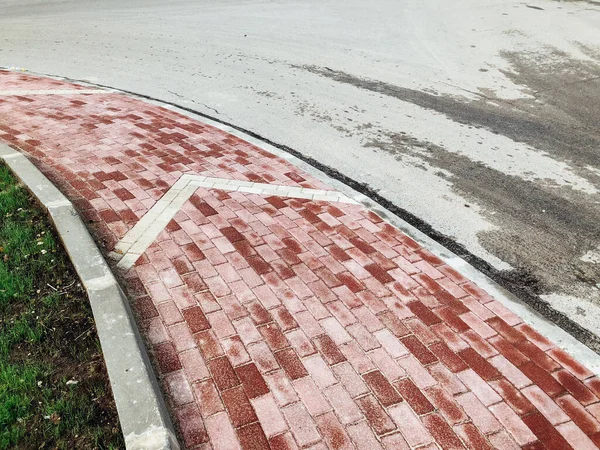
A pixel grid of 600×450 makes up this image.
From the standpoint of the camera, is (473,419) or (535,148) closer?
(473,419)

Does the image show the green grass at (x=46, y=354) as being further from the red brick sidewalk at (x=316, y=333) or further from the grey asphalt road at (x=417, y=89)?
the grey asphalt road at (x=417, y=89)

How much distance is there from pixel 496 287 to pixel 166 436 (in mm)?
2792

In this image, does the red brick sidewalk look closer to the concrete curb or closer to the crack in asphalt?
the concrete curb

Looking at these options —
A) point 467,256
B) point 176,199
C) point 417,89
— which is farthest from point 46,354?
point 417,89

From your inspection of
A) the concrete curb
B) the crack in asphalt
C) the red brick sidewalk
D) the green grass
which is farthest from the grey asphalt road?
the green grass

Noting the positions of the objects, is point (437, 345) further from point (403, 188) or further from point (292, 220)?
point (403, 188)

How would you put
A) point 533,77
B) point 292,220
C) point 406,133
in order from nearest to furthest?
1. point 292,220
2. point 406,133
3. point 533,77

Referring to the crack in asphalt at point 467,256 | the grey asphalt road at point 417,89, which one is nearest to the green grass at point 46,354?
the crack in asphalt at point 467,256

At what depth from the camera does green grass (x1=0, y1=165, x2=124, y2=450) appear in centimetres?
264

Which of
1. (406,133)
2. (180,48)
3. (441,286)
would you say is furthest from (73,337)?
(180,48)

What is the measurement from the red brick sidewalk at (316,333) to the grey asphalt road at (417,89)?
81 centimetres

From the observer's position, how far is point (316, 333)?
11.3 feet

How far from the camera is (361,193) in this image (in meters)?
5.45

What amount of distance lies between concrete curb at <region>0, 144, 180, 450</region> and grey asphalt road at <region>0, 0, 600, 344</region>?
9.58ft
